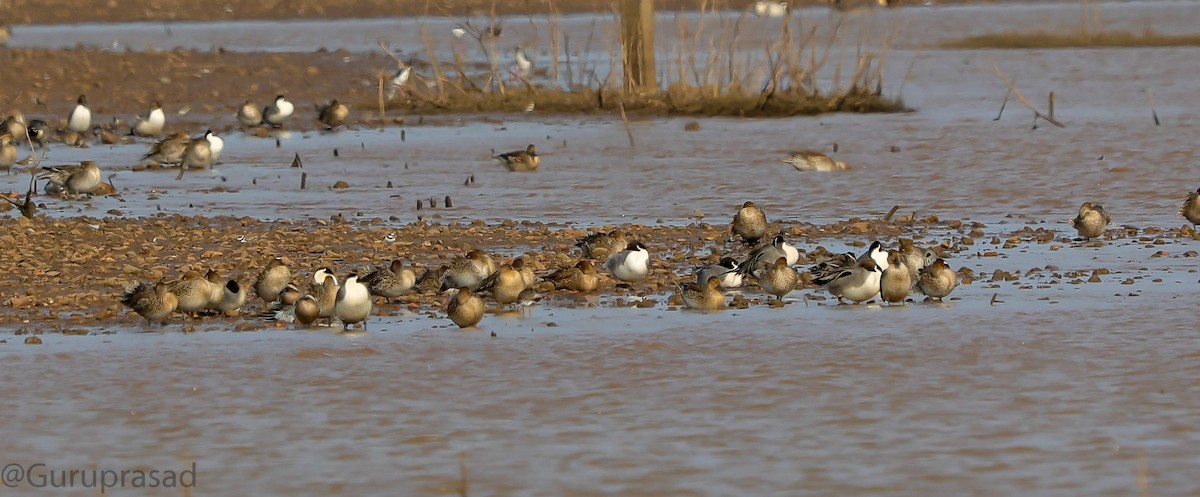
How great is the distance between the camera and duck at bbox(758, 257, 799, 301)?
9.73m

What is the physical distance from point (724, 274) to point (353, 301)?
213 cm

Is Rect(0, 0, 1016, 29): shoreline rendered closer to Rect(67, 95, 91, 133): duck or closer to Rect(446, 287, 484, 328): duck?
Rect(67, 95, 91, 133): duck

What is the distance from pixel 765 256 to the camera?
1027 cm

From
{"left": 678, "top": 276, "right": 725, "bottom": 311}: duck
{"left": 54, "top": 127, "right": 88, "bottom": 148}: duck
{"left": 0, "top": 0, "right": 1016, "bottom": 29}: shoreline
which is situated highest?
{"left": 0, "top": 0, "right": 1016, "bottom": 29}: shoreline

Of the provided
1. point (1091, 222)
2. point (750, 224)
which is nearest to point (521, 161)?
point (750, 224)

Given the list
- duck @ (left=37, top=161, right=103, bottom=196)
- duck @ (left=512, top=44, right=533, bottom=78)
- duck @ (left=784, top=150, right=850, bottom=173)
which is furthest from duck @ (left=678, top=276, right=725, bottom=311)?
duck @ (left=512, top=44, right=533, bottom=78)

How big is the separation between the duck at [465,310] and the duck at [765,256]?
169 centimetres

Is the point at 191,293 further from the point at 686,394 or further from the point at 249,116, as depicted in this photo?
the point at 249,116

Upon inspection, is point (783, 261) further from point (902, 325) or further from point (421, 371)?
point (421, 371)

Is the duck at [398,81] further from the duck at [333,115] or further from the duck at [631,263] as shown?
the duck at [631,263]

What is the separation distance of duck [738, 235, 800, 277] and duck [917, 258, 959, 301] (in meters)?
0.84

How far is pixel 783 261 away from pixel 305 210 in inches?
208

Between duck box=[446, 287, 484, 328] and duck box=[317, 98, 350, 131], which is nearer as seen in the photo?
duck box=[446, 287, 484, 328]

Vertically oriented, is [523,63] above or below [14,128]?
above
